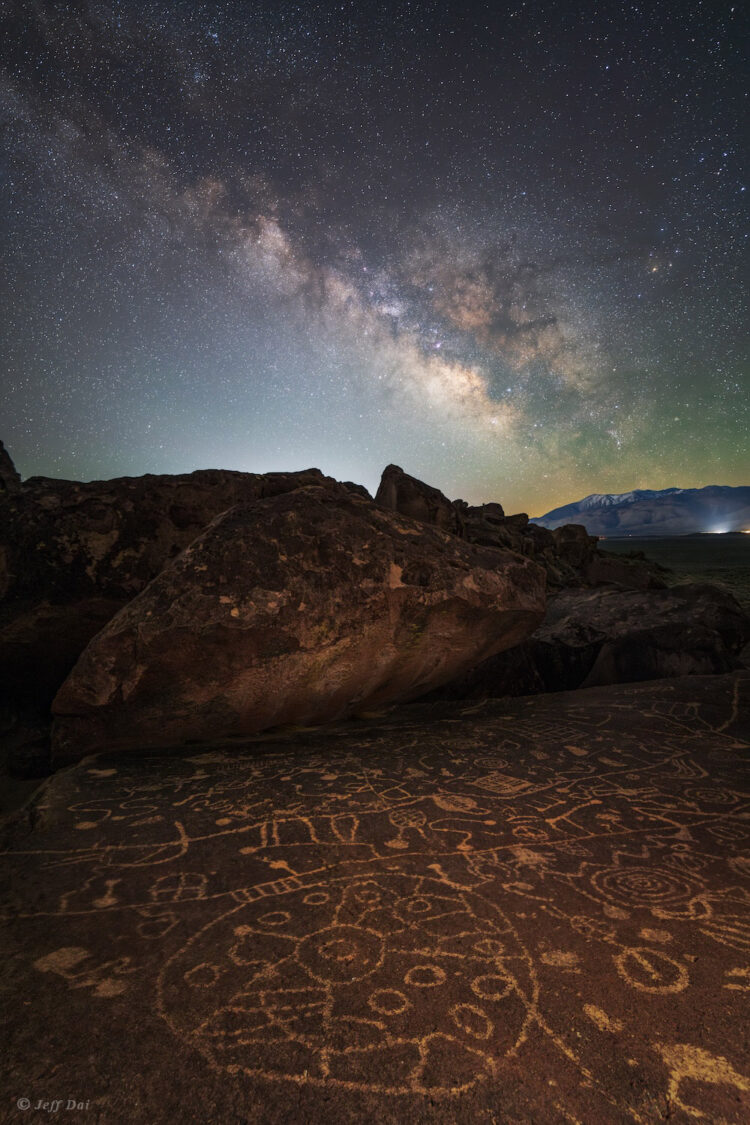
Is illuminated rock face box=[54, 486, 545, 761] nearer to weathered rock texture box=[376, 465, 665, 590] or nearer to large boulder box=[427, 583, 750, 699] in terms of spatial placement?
large boulder box=[427, 583, 750, 699]

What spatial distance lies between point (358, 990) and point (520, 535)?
17056mm

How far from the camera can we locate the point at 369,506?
509 cm

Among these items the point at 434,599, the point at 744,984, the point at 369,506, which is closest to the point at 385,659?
the point at 434,599

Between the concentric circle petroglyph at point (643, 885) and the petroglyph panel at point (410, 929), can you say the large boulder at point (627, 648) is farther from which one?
the concentric circle petroglyph at point (643, 885)

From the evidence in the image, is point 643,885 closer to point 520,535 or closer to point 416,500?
point 416,500

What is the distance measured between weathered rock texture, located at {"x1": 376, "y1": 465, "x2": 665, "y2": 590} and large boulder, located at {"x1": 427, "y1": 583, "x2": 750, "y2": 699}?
2352 mm

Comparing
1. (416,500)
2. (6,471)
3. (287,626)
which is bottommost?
(287,626)

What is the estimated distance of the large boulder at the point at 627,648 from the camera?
19.9 ft

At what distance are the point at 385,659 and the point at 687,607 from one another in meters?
4.55

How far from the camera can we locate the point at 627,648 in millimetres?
6379

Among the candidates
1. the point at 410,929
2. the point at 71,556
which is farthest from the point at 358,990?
the point at 71,556

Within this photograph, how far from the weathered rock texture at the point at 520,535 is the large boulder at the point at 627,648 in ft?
7.72

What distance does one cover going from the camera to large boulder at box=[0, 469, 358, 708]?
496 cm

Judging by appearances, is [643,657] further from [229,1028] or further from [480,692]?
[229,1028]
